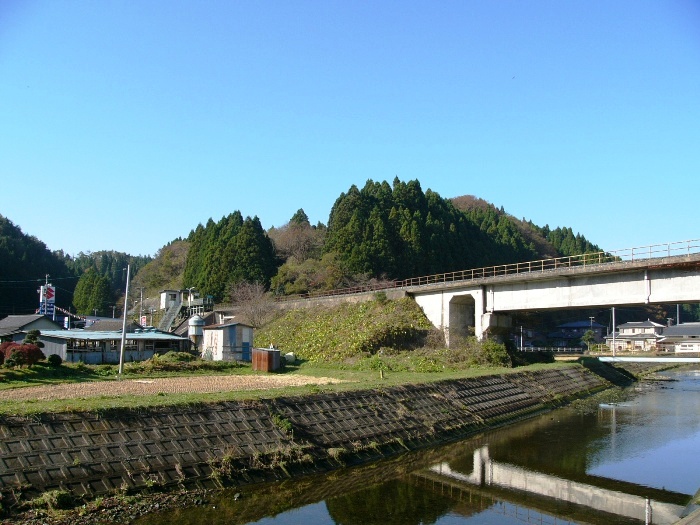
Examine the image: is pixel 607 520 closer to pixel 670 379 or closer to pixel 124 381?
pixel 124 381

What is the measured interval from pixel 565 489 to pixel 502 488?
5.05ft

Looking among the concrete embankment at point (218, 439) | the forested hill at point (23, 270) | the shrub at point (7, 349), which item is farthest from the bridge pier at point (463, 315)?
the forested hill at point (23, 270)

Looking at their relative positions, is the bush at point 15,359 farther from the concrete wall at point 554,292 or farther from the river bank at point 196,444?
the concrete wall at point 554,292

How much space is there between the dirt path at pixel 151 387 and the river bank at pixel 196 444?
4.96m

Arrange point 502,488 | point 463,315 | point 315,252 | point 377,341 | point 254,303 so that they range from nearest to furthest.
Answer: point 502,488 < point 377,341 < point 463,315 < point 254,303 < point 315,252

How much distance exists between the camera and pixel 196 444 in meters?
12.9

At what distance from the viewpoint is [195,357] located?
3419 cm

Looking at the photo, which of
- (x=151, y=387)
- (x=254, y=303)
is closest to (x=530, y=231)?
(x=254, y=303)

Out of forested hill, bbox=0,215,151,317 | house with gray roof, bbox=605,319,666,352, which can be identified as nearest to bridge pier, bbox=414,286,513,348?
house with gray roof, bbox=605,319,666,352

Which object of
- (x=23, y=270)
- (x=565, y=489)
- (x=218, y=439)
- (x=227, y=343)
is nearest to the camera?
(x=218, y=439)

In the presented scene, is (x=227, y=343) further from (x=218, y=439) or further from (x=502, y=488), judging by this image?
(x=502, y=488)

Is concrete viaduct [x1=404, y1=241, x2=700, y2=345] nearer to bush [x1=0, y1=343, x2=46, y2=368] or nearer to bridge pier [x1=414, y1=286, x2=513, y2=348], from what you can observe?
bridge pier [x1=414, y1=286, x2=513, y2=348]

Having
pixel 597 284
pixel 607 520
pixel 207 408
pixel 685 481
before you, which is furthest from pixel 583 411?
pixel 207 408

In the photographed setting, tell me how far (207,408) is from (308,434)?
2.86 meters
